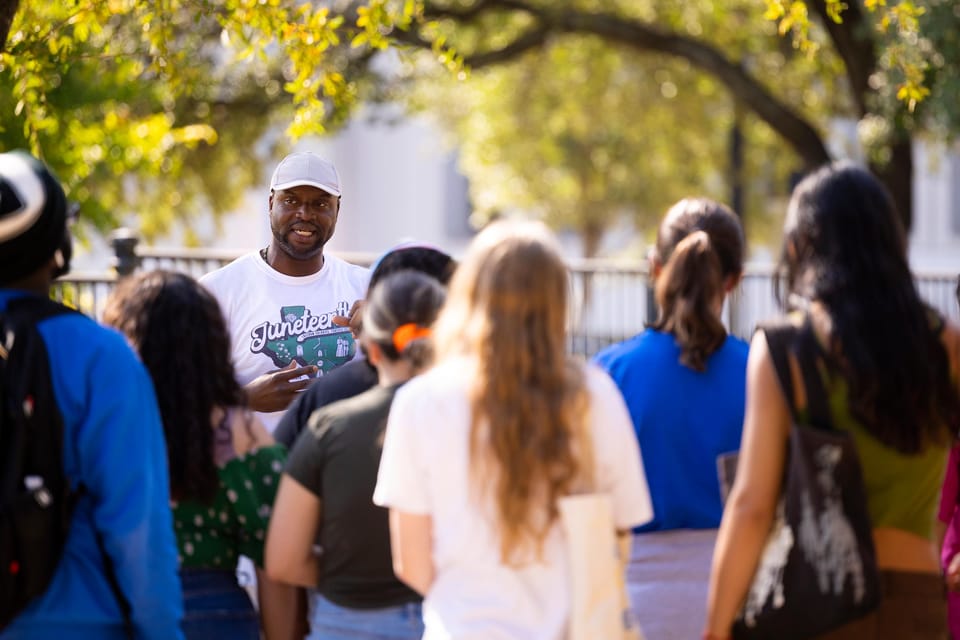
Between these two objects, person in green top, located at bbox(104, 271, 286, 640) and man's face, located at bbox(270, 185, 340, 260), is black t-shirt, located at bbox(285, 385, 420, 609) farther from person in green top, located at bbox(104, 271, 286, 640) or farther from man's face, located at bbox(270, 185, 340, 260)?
man's face, located at bbox(270, 185, 340, 260)

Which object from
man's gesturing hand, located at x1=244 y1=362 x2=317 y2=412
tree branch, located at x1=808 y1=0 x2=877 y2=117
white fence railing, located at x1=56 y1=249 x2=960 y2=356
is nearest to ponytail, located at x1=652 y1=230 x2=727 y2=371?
man's gesturing hand, located at x1=244 y1=362 x2=317 y2=412

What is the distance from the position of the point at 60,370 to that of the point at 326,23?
123 inches

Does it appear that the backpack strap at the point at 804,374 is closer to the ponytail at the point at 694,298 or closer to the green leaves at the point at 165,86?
the ponytail at the point at 694,298

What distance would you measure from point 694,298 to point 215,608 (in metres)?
1.55

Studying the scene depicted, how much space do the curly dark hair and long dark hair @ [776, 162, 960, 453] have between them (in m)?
1.50

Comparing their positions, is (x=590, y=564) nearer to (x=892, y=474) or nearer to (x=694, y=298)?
(x=892, y=474)

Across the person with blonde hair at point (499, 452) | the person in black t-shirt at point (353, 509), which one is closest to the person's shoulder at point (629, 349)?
the person in black t-shirt at point (353, 509)

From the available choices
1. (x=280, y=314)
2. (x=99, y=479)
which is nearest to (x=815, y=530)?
(x=99, y=479)

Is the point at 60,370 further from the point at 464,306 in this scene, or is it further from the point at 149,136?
the point at 149,136

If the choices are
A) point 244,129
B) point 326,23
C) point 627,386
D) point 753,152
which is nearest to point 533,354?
point 627,386

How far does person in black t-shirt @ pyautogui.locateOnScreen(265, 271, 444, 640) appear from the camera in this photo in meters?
3.32

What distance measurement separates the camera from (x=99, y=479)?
3.09 meters

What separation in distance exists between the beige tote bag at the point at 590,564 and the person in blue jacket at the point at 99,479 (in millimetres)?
918

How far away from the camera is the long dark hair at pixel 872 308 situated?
3.16 m
